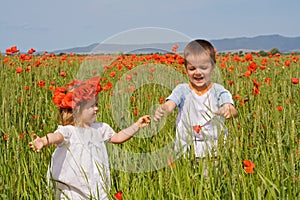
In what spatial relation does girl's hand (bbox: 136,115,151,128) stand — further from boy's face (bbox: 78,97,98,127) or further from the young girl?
boy's face (bbox: 78,97,98,127)

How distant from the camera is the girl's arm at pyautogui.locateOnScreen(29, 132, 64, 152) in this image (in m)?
1.66

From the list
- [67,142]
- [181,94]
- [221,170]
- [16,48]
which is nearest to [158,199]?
[221,170]

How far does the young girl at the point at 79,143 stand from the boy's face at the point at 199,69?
56cm

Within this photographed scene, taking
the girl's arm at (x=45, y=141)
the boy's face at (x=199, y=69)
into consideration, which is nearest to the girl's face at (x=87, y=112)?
the girl's arm at (x=45, y=141)

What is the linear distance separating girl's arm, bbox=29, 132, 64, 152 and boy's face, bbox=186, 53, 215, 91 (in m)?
0.89

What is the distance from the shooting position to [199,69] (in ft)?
8.09

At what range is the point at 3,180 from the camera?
1.85 m

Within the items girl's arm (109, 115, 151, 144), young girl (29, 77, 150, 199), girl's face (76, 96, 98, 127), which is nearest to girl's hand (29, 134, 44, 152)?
young girl (29, 77, 150, 199)

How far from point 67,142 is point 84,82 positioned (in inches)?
11.6

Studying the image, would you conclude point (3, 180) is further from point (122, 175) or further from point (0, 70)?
point (0, 70)

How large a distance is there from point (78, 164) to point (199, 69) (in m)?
0.90

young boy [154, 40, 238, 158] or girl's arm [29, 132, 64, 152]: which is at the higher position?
young boy [154, 40, 238, 158]

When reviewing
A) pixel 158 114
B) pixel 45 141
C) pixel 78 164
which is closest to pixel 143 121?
pixel 158 114

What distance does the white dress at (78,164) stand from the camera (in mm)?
2006
